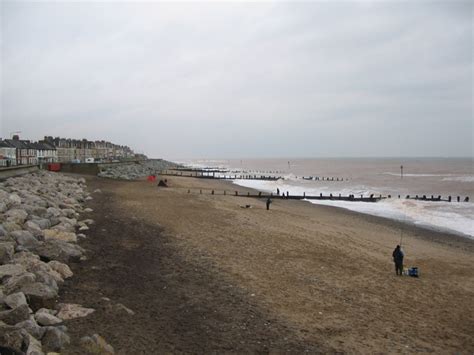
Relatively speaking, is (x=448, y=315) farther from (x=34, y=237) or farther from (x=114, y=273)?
(x=34, y=237)

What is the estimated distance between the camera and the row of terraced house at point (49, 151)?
6257 cm

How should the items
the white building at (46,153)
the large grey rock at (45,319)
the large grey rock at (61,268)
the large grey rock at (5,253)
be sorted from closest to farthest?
1. the large grey rock at (45,319)
2. the large grey rock at (5,253)
3. the large grey rock at (61,268)
4. the white building at (46,153)

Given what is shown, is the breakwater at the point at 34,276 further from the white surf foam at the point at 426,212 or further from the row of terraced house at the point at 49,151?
the row of terraced house at the point at 49,151

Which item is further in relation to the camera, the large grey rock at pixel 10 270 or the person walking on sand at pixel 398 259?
the person walking on sand at pixel 398 259

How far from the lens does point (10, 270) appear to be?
302 inches

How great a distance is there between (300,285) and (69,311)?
6.14 metres

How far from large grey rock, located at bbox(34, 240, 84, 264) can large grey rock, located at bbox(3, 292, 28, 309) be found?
3.34 metres

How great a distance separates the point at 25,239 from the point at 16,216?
263cm

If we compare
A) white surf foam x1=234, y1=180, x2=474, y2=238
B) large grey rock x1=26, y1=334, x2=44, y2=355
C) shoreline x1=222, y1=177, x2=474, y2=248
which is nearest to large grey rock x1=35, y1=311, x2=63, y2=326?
large grey rock x1=26, y1=334, x2=44, y2=355

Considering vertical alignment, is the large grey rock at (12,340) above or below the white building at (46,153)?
below

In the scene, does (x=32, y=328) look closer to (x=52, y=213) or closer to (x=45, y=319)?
(x=45, y=319)

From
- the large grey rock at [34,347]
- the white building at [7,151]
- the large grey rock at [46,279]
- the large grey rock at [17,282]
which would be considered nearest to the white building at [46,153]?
the white building at [7,151]

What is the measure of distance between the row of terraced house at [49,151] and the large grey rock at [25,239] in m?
39.0

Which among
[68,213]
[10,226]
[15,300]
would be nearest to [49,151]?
[68,213]
